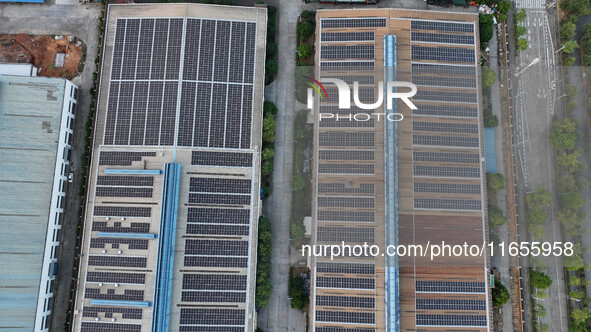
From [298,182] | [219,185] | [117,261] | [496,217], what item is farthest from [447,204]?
[117,261]

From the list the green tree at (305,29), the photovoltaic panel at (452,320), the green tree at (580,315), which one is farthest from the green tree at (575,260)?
the green tree at (305,29)

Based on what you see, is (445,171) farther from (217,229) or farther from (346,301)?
(217,229)

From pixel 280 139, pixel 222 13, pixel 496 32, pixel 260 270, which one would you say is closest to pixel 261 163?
pixel 280 139

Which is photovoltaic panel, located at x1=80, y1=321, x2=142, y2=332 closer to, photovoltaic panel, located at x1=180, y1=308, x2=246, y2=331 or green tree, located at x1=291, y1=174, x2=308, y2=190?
photovoltaic panel, located at x1=180, y1=308, x2=246, y2=331

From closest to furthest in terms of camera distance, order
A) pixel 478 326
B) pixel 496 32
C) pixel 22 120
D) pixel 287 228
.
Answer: pixel 478 326 < pixel 22 120 < pixel 287 228 < pixel 496 32

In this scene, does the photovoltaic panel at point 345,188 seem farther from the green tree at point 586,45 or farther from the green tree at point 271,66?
the green tree at point 586,45

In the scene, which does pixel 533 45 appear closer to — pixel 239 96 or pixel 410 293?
pixel 410 293
